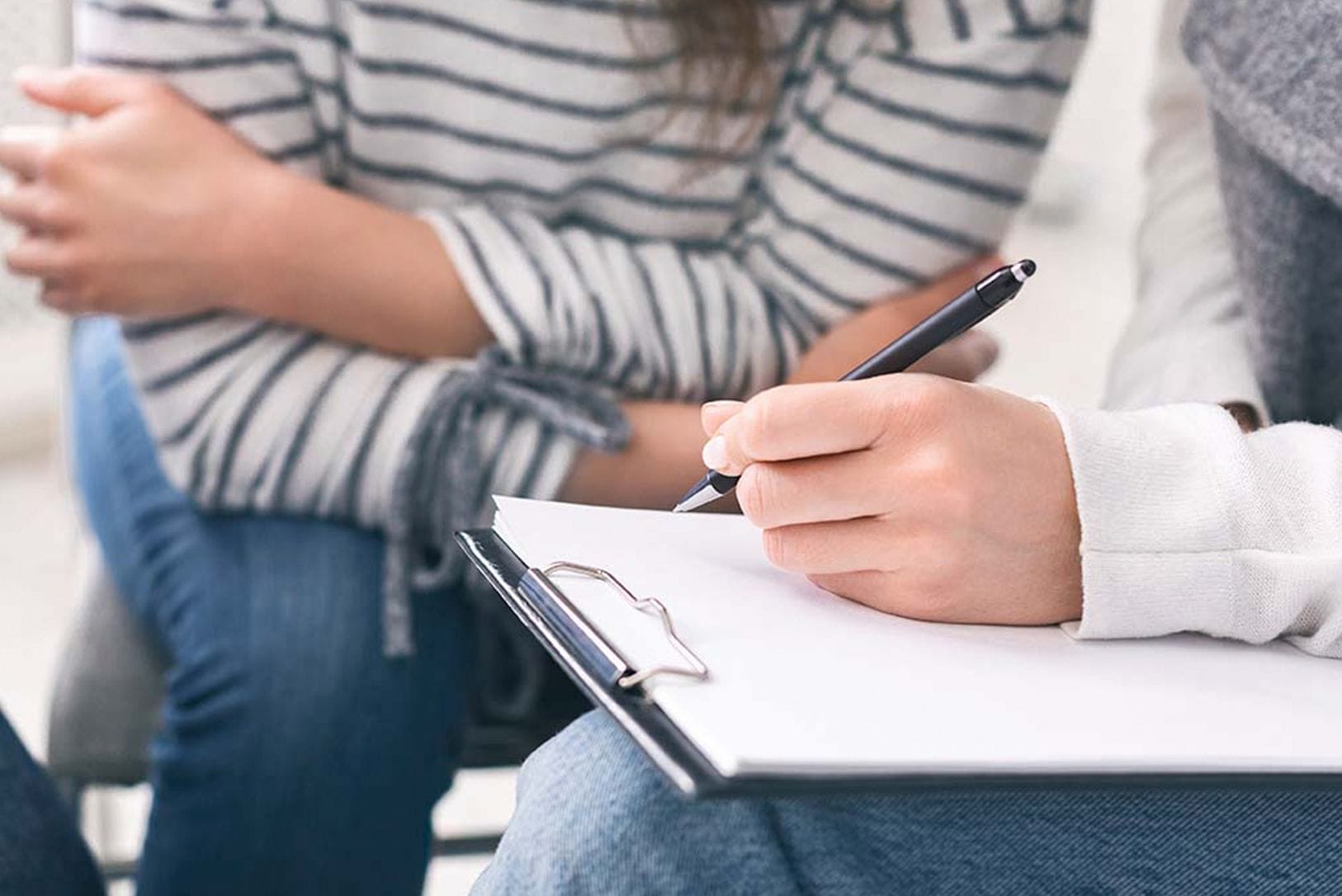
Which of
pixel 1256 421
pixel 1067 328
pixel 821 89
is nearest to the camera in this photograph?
pixel 1256 421

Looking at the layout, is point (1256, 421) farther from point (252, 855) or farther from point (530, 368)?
point (252, 855)

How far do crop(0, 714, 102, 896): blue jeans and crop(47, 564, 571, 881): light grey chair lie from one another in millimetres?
109

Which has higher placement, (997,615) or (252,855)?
(997,615)

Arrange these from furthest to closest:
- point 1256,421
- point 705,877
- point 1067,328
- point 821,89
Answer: point 1067,328 → point 821,89 → point 1256,421 → point 705,877

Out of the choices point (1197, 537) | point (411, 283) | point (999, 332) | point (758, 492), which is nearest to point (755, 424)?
point (758, 492)

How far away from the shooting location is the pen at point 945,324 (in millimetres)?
386

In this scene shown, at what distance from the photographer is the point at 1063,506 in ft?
1.34

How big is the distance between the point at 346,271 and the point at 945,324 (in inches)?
11.9

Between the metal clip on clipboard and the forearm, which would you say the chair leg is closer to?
the forearm

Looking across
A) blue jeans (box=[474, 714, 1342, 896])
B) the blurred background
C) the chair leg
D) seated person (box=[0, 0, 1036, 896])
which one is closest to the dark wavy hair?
seated person (box=[0, 0, 1036, 896])

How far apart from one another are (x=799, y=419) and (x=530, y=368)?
283 mm

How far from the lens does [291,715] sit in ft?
1.98

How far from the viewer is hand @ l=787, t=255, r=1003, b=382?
65 centimetres

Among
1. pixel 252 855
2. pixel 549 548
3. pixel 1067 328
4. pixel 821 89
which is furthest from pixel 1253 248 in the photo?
pixel 1067 328
